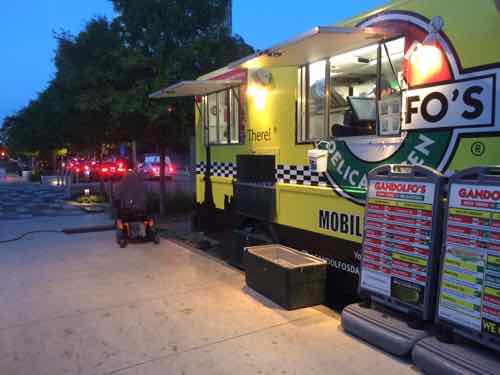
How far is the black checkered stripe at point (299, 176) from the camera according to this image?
4.32 meters

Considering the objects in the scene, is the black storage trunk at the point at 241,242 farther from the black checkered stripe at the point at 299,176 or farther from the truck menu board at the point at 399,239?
the truck menu board at the point at 399,239

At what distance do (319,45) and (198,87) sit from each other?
2731mm

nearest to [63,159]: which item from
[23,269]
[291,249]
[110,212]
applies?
[110,212]

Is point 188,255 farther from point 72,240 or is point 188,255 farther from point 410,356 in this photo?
point 410,356

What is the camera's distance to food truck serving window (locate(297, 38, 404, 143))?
3.64 m

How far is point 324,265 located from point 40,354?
8.26 feet

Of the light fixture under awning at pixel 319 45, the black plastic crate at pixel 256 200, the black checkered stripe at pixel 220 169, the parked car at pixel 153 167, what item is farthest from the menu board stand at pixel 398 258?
the parked car at pixel 153 167

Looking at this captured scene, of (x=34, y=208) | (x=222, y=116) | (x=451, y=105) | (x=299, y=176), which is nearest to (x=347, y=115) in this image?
(x=299, y=176)

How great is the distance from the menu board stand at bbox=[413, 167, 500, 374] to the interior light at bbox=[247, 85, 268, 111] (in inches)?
111

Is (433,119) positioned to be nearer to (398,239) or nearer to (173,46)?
(398,239)

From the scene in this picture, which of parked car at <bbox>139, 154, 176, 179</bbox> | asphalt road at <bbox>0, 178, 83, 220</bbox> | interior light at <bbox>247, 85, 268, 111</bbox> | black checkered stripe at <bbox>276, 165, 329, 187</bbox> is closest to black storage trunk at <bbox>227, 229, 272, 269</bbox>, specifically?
black checkered stripe at <bbox>276, 165, 329, 187</bbox>

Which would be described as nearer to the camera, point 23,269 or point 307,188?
point 307,188

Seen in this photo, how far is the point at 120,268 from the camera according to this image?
5.69 metres

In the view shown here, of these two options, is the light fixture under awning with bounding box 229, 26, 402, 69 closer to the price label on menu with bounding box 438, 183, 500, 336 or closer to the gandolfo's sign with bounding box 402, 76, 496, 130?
the gandolfo's sign with bounding box 402, 76, 496, 130
